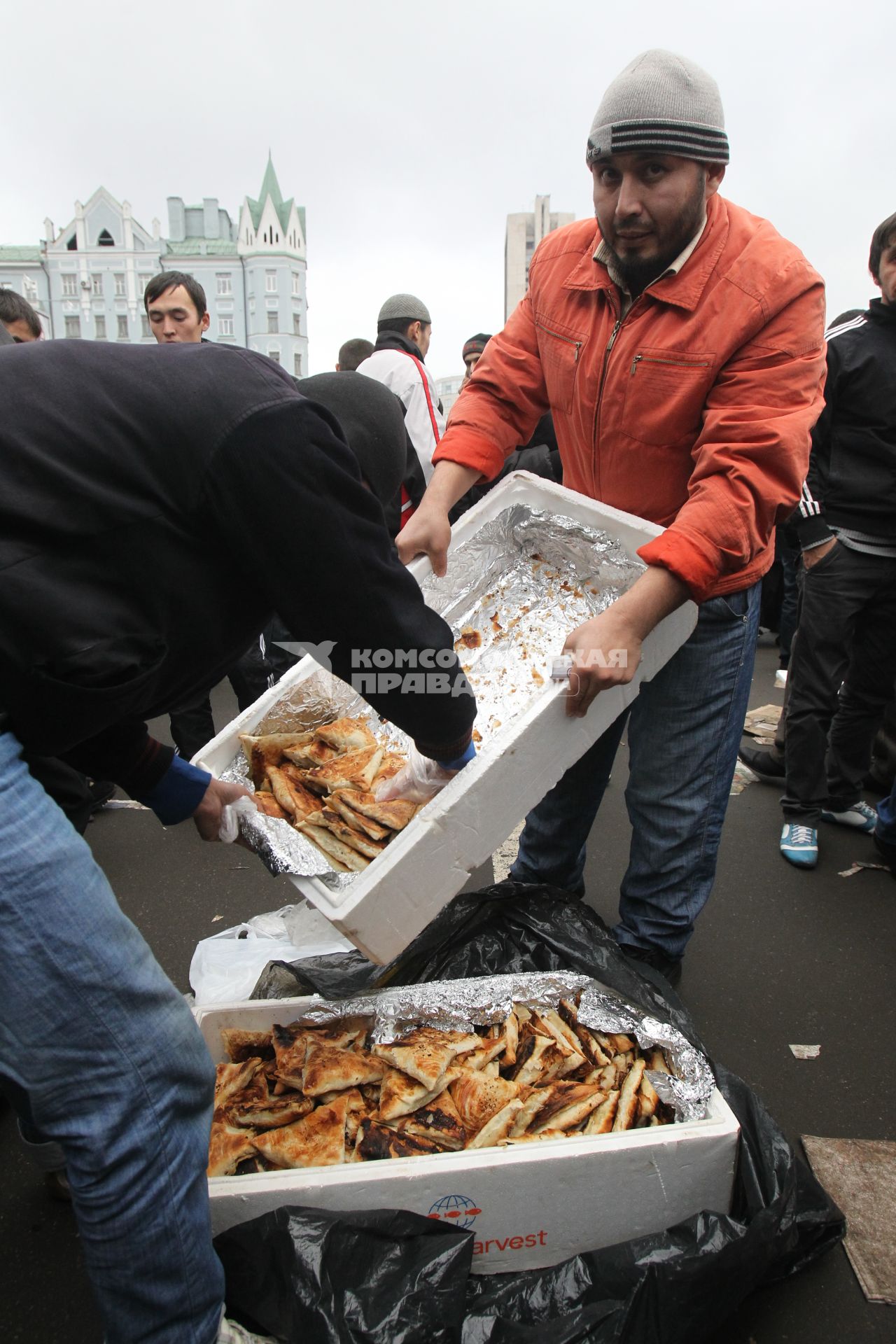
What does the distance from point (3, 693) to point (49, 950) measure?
325 mm

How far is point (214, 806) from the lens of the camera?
168 cm

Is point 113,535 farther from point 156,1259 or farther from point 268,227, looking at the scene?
point 268,227

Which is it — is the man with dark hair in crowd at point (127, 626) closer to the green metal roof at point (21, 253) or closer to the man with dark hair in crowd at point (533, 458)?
the man with dark hair in crowd at point (533, 458)

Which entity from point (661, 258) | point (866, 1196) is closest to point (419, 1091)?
point (866, 1196)

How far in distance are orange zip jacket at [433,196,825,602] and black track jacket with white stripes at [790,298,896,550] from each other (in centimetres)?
138

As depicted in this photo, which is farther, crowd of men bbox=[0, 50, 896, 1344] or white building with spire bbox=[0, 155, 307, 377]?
white building with spire bbox=[0, 155, 307, 377]

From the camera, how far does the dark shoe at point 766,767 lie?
4.17m

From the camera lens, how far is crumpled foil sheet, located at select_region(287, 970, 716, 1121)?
167cm

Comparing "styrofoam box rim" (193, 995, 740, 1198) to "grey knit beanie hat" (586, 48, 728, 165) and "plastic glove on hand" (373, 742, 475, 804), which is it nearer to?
"plastic glove on hand" (373, 742, 475, 804)

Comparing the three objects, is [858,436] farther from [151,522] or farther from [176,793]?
[151,522]

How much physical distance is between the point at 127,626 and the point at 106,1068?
573 mm

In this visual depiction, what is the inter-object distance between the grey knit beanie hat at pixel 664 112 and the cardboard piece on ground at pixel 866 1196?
2.19 metres

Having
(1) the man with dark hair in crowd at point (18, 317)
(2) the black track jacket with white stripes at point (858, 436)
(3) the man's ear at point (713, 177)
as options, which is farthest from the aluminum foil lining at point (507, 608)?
(1) the man with dark hair in crowd at point (18, 317)

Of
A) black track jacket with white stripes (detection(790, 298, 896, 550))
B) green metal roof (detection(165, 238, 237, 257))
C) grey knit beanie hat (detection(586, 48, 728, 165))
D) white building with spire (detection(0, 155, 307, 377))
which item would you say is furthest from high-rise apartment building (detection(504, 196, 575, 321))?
grey knit beanie hat (detection(586, 48, 728, 165))
